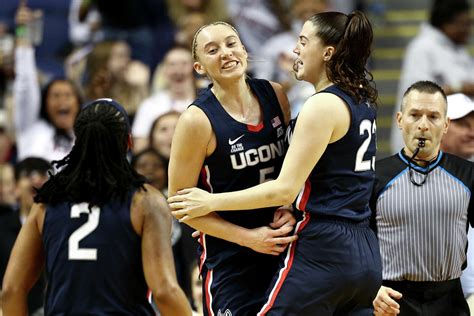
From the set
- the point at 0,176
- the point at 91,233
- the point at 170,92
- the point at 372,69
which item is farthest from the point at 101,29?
the point at 91,233

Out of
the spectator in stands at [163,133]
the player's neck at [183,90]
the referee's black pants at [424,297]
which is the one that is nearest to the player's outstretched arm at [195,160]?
the referee's black pants at [424,297]

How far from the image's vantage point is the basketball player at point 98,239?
4.56m

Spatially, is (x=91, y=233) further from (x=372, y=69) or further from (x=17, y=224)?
(x=372, y=69)

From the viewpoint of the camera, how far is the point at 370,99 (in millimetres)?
4469

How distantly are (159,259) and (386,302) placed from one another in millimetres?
1123

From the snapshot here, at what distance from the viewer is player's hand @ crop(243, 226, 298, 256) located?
4348mm

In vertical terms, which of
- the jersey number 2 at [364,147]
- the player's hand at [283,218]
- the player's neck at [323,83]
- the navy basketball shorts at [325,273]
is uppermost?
the player's neck at [323,83]

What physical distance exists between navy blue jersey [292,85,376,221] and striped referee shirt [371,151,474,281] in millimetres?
584

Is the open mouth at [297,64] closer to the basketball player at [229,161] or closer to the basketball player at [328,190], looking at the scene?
the basketball player at [328,190]

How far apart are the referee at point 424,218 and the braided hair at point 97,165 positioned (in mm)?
1270

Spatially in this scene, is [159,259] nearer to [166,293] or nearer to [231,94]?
[166,293]

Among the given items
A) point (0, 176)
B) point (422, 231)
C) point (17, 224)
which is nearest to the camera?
point (422, 231)

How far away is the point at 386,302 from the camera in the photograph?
4.78 m

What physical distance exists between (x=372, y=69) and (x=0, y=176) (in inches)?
171
